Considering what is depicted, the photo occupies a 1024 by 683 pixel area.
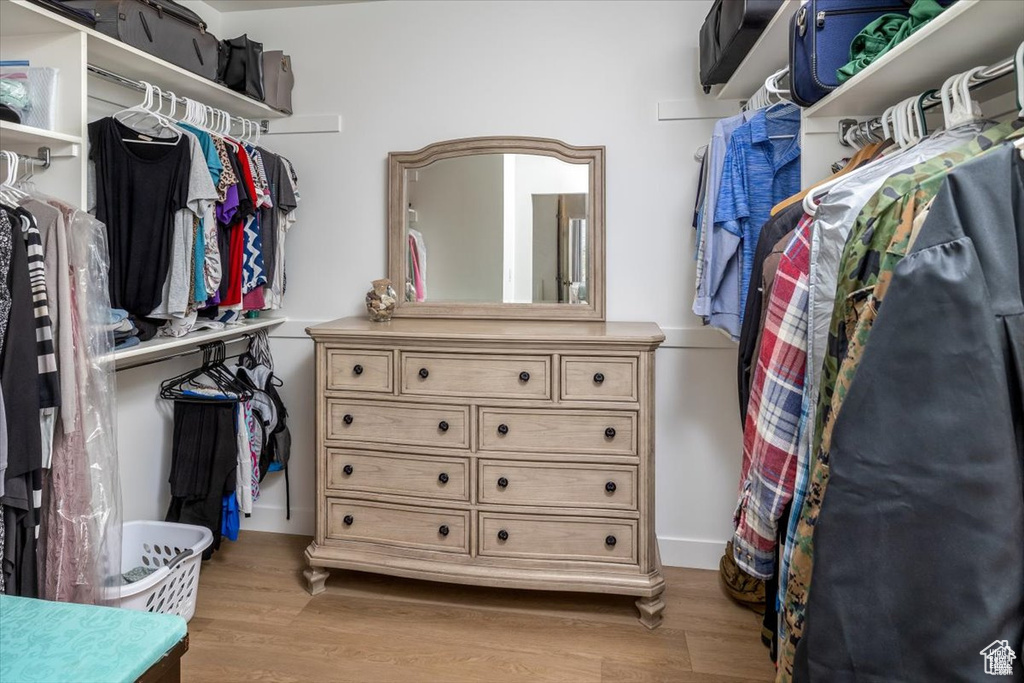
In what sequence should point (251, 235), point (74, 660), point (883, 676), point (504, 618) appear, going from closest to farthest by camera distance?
point (883, 676) < point (74, 660) < point (504, 618) < point (251, 235)

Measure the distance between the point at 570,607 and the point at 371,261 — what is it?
5.51ft

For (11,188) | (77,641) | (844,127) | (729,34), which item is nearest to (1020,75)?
(844,127)

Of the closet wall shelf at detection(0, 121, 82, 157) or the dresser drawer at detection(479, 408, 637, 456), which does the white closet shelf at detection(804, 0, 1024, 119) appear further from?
the closet wall shelf at detection(0, 121, 82, 157)

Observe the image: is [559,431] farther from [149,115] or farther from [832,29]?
[149,115]

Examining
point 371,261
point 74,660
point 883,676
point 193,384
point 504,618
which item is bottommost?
point 504,618

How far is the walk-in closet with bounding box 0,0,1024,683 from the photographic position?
2.67 feet

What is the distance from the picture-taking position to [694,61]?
103 inches

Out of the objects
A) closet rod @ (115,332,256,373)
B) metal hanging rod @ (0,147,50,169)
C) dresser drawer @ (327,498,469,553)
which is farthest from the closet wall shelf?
dresser drawer @ (327,498,469,553)

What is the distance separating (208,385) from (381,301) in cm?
81

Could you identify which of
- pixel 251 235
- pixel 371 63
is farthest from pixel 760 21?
pixel 251 235

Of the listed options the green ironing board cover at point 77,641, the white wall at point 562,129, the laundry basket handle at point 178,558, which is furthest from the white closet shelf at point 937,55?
the laundry basket handle at point 178,558

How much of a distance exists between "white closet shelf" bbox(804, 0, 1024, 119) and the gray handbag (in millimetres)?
2203

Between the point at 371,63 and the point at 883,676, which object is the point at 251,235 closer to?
the point at 371,63

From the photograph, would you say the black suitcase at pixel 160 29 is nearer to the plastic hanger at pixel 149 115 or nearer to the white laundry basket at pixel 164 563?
the plastic hanger at pixel 149 115
